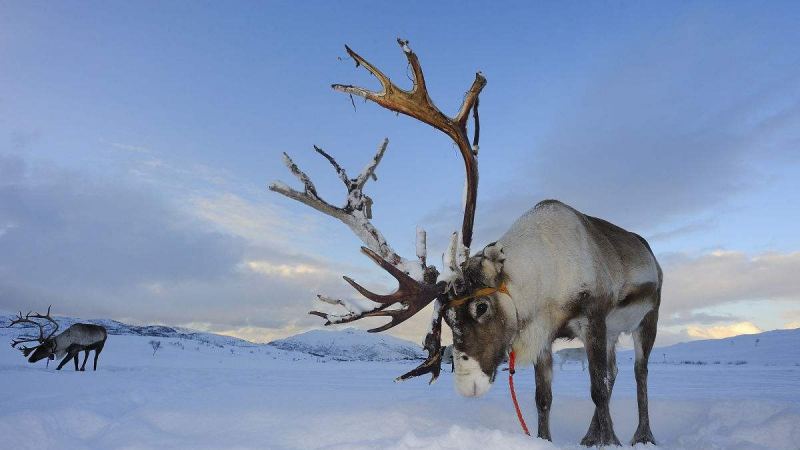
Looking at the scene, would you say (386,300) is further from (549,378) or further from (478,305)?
(549,378)

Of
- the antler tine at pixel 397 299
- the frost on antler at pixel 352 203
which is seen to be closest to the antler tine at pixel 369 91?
the frost on antler at pixel 352 203

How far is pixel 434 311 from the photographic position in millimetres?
5320

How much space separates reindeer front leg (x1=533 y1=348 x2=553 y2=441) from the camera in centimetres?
559

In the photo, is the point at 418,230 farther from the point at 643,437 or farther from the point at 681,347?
the point at 681,347

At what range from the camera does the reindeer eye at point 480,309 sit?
204 inches

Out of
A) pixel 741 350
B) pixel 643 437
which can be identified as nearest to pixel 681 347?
pixel 741 350

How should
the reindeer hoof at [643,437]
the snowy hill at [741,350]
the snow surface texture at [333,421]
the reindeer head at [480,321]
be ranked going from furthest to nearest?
the snowy hill at [741,350] < the reindeer hoof at [643,437] < the reindeer head at [480,321] < the snow surface texture at [333,421]

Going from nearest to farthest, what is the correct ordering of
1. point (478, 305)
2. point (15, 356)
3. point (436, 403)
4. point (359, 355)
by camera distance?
point (478, 305)
point (436, 403)
point (15, 356)
point (359, 355)

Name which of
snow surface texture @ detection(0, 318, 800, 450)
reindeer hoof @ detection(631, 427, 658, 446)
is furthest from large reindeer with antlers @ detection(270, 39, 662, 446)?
reindeer hoof @ detection(631, 427, 658, 446)

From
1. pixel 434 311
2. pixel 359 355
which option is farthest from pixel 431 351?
pixel 359 355

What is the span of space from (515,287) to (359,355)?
54.9 metres

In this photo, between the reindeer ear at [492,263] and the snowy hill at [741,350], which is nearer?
the reindeer ear at [492,263]

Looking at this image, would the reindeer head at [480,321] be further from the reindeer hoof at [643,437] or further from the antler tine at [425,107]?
the reindeer hoof at [643,437]

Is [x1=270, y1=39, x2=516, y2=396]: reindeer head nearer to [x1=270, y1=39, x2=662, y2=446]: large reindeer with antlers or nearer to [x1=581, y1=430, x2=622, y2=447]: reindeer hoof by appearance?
[x1=270, y1=39, x2=662, y2=446]: large reindeer with antlers
